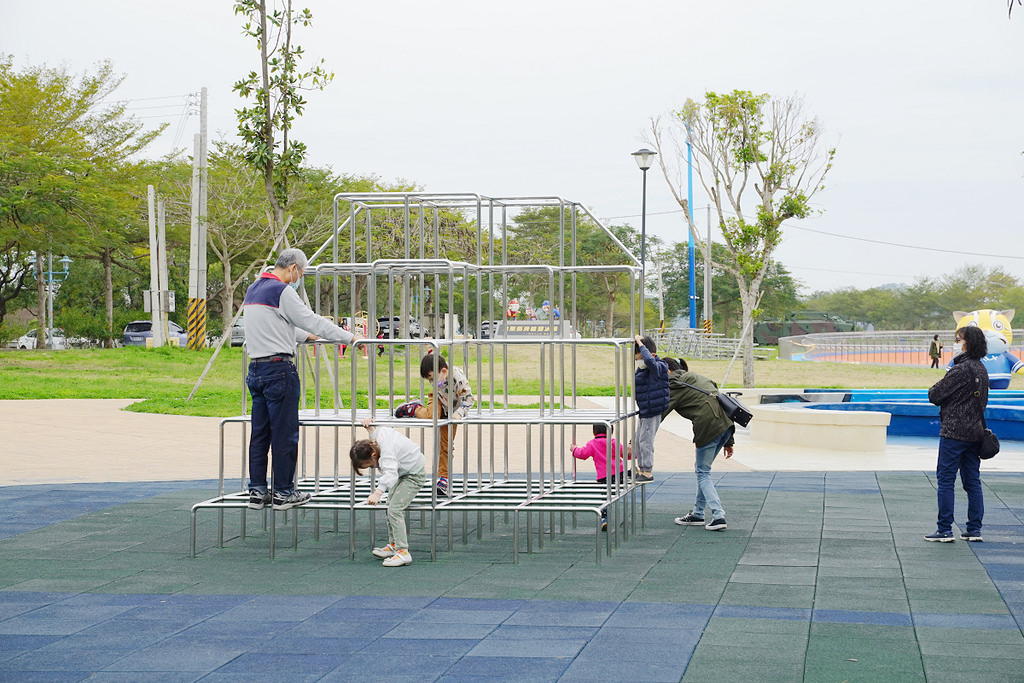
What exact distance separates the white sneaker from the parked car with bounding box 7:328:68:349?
3979cm

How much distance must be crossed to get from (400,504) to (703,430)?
2.49m

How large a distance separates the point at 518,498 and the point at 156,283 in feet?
109

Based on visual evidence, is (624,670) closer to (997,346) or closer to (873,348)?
(997,346)

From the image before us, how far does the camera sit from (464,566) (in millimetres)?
7262

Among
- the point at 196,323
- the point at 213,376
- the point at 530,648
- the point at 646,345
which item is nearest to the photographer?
the point at 530,648

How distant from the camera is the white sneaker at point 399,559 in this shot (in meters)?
7.24

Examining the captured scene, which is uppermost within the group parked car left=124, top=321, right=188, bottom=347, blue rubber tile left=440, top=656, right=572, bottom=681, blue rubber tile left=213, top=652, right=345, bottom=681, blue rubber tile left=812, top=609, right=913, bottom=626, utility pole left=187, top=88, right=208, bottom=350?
utility pole left=187, top=88, right=208, bottom=350

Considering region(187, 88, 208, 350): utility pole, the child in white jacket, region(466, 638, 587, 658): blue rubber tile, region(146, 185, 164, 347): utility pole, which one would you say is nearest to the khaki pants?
the child in white jacket

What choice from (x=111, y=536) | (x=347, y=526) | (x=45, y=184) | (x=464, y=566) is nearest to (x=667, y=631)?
(x=464, y=566)

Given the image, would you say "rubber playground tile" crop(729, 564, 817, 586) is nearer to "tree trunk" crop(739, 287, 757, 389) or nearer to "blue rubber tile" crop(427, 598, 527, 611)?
"blue rubber tile" crop(427, 598, 527, 611)

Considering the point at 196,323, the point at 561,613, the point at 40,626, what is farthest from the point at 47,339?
the point at 561,613

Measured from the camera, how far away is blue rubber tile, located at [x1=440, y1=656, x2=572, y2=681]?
477 centimetres

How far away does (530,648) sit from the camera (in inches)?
206

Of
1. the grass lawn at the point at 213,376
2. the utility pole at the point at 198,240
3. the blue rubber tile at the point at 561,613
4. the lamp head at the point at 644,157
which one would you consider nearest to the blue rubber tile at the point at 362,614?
the blue rubber tile at the point at 561,613
